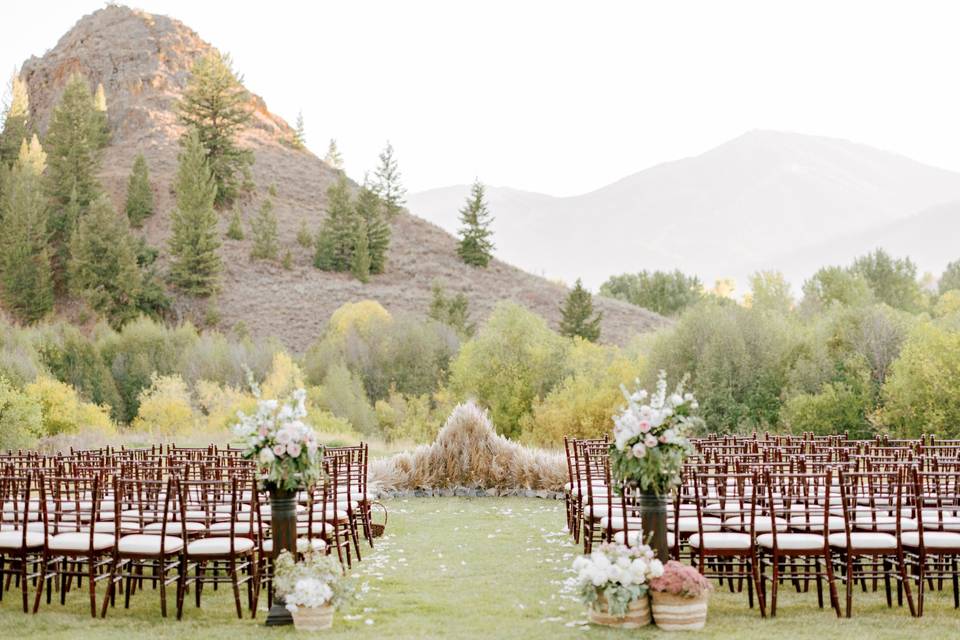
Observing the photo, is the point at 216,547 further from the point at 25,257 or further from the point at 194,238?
the point at 25,257

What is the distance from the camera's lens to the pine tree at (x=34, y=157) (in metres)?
58.9

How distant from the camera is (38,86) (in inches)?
3332

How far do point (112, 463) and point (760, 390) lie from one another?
17.9 m

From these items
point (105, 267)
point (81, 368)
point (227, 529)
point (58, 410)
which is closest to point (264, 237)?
point (105, 267)

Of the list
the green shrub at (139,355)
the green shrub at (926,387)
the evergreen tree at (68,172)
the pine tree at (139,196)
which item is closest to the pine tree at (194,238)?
the evergreen tree at (68,172)

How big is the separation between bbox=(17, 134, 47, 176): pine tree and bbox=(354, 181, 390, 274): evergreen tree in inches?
733

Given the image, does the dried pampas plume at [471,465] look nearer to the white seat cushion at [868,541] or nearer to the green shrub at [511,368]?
the white seat cushion at [868,541]

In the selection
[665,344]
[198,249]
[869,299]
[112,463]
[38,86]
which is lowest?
[112,463]

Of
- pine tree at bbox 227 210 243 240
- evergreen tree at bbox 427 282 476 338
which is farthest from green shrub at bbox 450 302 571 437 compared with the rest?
pine tree at bbox 227 210 243 240

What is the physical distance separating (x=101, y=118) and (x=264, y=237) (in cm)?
2008

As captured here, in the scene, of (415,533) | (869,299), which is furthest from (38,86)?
(415,533)

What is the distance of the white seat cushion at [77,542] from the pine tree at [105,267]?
148 feet

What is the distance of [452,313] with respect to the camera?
160 feet

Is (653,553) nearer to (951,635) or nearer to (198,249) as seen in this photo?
(951,635)
